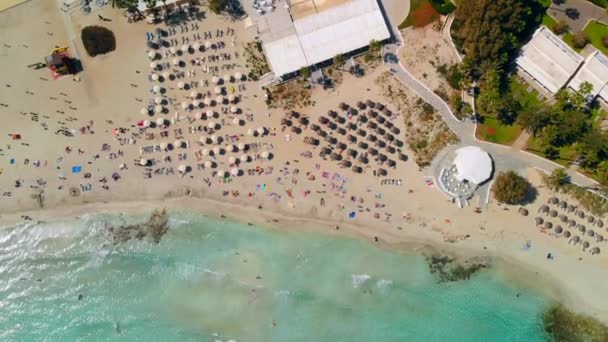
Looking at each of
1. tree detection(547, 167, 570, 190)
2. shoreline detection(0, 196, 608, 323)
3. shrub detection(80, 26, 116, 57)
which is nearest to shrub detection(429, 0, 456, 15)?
tree detection(547, 167, 570, 190)

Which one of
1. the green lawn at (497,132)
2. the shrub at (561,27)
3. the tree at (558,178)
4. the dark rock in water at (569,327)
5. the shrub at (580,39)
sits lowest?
the dark rock in water at (569,327)

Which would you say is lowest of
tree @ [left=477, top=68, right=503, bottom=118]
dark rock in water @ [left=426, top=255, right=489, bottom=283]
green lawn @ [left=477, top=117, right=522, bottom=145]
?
dark rock in water @ [left=426, top=255, right=489, bottom=283]

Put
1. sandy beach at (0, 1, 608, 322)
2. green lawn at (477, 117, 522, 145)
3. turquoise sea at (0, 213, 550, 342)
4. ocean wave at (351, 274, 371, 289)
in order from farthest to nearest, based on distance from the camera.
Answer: green lawn at (477, 117, 522, 145) < sandy beach at (0, 1, 608, 322) < ocean wave at (351, 274, 371, 289) < turquoise sea at (0, 213, 550, 342)

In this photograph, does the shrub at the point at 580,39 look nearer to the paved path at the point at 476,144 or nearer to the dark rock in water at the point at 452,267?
the paved path at the point at 476,144

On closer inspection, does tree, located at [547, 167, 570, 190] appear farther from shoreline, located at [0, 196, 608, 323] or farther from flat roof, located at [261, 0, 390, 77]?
flat roof, located at [261, 0, 390, 77]

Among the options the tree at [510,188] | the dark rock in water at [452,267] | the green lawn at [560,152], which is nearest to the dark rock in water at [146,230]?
the dark rock in water at [452,267]

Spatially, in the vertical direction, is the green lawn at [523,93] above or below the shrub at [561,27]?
below

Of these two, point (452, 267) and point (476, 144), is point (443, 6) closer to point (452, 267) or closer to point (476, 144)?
point (476, 144)

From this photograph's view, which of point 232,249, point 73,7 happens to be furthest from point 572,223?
point 73,7
